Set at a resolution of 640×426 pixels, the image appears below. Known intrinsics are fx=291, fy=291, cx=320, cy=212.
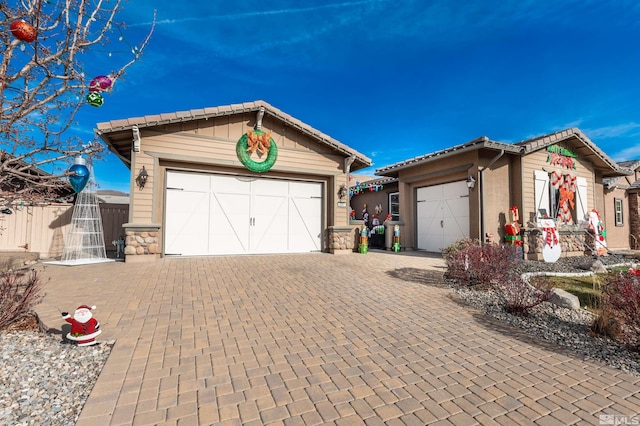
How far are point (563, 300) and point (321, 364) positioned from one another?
4.45m

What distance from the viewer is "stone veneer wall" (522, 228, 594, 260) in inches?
404

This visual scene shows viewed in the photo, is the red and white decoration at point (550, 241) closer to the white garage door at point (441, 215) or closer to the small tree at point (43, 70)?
the white garage door at point (441, 215)

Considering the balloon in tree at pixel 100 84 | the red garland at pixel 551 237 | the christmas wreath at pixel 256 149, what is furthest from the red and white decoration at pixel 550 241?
the balloon in tree at pixel 100 84

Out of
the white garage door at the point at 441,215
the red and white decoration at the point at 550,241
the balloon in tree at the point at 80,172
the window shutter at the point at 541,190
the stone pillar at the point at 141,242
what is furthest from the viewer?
the window shutter at the point at 541,190

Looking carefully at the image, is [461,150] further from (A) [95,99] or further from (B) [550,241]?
(A) [95,99]

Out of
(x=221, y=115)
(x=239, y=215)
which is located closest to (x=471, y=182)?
(x=239, y=215)

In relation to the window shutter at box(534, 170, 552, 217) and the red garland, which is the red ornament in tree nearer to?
the red garland

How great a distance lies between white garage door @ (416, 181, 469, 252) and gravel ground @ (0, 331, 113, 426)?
10518 mm

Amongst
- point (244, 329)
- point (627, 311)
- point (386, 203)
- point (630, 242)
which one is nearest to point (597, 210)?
point (630, 242)

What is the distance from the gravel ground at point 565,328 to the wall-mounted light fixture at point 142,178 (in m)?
8.22

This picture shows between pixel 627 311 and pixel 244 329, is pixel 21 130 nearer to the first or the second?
pixel 244 329

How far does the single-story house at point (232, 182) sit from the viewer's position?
26.6 feet

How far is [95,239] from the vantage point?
849 cm

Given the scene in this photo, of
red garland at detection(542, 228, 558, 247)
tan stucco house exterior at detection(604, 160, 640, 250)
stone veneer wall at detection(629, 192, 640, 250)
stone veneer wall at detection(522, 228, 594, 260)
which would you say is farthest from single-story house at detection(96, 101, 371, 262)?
stone veneer wall at detection(629, 192, 640, 250)
